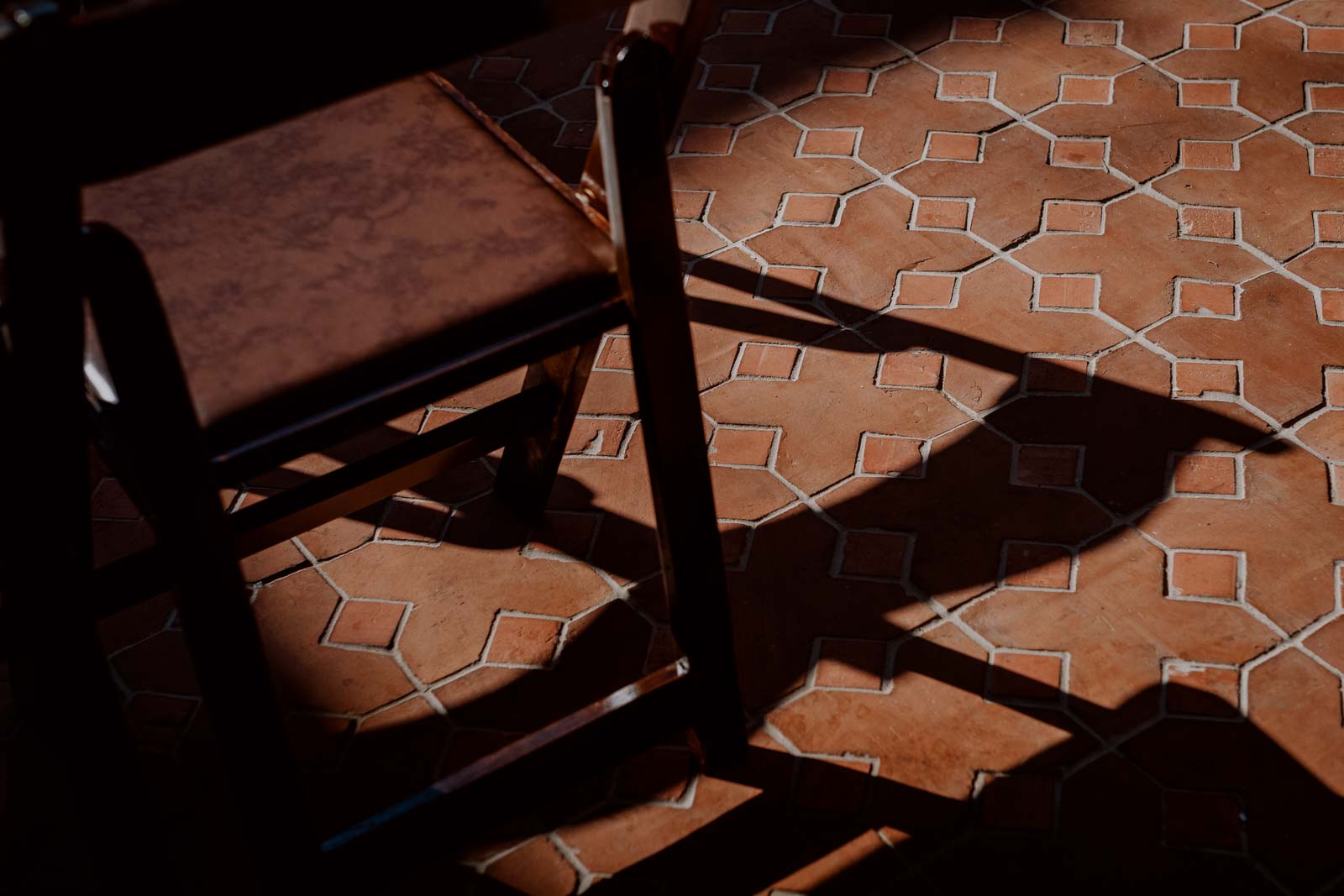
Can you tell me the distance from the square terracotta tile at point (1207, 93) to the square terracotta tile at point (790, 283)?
0.98 meters

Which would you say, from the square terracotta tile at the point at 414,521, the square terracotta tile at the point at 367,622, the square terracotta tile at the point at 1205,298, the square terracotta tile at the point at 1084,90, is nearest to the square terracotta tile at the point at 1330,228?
the square terracotta tile at the point at 1205,298

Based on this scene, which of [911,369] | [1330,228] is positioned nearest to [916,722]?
[911,369]

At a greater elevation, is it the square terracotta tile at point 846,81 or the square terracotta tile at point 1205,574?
the square terracotta tile at point 846,81

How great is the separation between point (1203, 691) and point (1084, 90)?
62.2 inches

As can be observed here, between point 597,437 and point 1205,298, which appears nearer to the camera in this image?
point 597,437

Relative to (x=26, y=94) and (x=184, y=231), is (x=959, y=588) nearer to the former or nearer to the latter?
(x=184, y=231)

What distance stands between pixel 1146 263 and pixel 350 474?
5.05ft

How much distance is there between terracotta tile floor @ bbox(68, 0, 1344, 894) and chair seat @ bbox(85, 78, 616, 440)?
0.73m

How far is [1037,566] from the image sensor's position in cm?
197

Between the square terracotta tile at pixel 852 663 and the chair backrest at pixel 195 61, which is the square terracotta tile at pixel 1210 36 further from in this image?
the chair backrest at pixel 195 61

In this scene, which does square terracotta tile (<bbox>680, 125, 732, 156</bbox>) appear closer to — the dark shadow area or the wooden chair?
the dark shadow area

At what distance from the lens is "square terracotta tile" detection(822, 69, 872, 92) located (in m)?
2.99

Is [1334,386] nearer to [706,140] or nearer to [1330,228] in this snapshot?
[1330,228]

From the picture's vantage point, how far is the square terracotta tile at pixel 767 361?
2324mm
